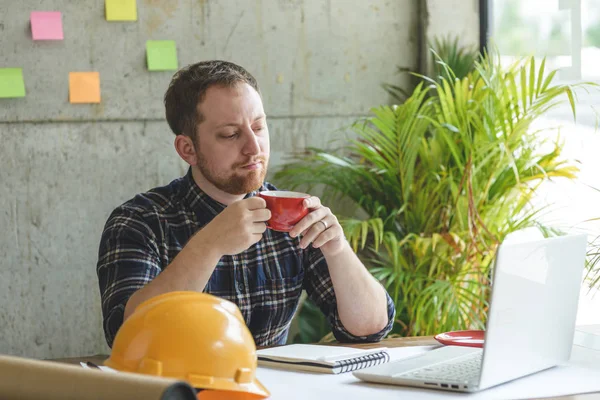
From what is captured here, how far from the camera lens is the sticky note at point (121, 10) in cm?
310

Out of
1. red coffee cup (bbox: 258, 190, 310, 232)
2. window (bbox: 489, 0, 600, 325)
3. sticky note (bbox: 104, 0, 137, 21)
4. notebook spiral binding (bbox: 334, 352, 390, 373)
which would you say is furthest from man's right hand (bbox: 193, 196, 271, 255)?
sticky note (bbox: 104, 0, 137, 21)

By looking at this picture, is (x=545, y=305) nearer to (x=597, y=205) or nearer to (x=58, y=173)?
(x=597, y=205)

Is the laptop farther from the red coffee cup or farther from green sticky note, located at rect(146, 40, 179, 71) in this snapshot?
green sticky note, located at rect(146, 40, 179, 71)

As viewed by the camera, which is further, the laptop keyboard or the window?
the window

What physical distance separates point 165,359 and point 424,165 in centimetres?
223

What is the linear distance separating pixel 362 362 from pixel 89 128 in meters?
2.04

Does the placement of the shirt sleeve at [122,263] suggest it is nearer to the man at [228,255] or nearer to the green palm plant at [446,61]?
the man at [228,255]

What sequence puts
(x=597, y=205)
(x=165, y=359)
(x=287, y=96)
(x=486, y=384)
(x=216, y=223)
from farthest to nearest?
(x=287, y=96), (x=597, y=205), (x=216, y=223), (x=486, y=384), (x=165, y=359)

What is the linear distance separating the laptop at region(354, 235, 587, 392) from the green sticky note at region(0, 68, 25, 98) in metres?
2.16

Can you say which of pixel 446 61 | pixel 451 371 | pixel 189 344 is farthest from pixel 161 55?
pixel 189 344

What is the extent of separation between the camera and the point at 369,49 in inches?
136

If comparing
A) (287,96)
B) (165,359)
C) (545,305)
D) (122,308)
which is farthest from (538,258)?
(287,96)

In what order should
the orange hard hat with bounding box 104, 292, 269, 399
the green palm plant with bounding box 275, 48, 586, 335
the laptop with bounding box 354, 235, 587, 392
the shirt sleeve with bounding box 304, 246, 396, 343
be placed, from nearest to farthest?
the orange hard hat with bounding box 104, 292, 269, 399 → the laptop with bounding box 354, 235, 587, 392 → the shirt sleeve with bounding box 304, 246, 396, 343 → the green palm plant with bounding box 275, 48, 586, 335

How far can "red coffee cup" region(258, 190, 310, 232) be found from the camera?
1.51 meters
